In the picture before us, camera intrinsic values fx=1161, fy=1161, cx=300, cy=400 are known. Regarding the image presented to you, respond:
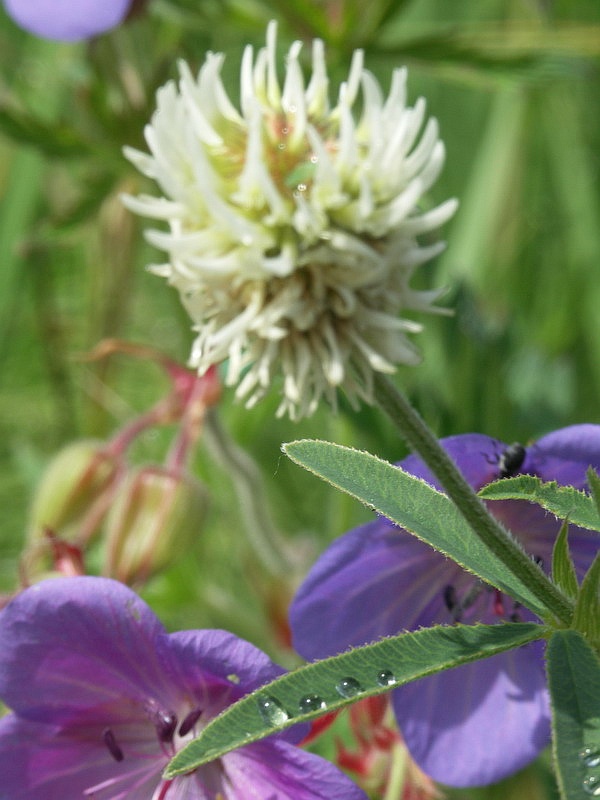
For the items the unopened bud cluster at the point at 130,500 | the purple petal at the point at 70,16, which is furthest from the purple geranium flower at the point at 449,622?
the purple petal at the point at 70,16

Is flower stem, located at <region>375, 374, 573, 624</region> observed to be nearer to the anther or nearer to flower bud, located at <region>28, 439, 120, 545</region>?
the anther

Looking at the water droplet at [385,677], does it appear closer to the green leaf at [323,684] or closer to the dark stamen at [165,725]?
the green leaf at [323,684]

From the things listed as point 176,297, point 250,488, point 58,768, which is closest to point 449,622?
point 58,768

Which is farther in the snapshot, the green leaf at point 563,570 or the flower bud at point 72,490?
the flower bud at point 72,490

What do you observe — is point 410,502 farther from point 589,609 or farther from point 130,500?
point 130,500

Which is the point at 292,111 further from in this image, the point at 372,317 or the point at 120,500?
the point at 120,500

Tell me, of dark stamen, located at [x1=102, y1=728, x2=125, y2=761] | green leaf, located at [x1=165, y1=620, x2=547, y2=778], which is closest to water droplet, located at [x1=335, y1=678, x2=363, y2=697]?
green leaf, located at [x1=165, y1=620, x2=547, y2=778]

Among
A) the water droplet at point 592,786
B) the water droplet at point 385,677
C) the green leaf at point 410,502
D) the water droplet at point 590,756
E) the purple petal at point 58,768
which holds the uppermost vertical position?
the green leaf at point 410,502
